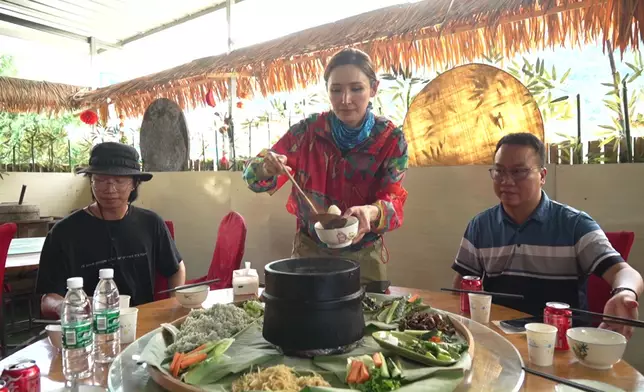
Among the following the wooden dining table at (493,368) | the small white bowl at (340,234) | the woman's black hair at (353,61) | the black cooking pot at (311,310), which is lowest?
the wooden dining table at (493,368)

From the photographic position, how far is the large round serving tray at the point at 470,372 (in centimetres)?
107

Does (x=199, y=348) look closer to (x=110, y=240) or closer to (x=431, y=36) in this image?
(x=110, y=240)

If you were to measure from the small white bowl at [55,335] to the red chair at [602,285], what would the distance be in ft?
6.97

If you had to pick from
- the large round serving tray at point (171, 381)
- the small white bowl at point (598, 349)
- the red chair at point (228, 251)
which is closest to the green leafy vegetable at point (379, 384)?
the large round serving tray at point (171, 381)

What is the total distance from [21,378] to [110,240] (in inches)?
56.5

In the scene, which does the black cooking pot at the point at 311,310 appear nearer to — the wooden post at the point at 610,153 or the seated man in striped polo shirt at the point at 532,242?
the seated man in striped polo shirt at the point at 532,242

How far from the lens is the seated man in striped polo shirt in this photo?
197 centimetres

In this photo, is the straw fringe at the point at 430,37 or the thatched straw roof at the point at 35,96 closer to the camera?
the straw fringe at the point at 430,37

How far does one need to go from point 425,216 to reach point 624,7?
1.71m

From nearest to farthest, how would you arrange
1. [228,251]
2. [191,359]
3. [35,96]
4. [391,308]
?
[191,359], [391,308], [228,251], [35,96]

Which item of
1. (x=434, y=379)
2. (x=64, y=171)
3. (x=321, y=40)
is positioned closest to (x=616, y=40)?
(x=321, y=40)

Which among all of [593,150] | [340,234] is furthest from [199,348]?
[593,150]

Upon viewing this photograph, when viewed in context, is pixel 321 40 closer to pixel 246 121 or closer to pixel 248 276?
pixel 246 121

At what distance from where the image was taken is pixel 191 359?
1.13m
